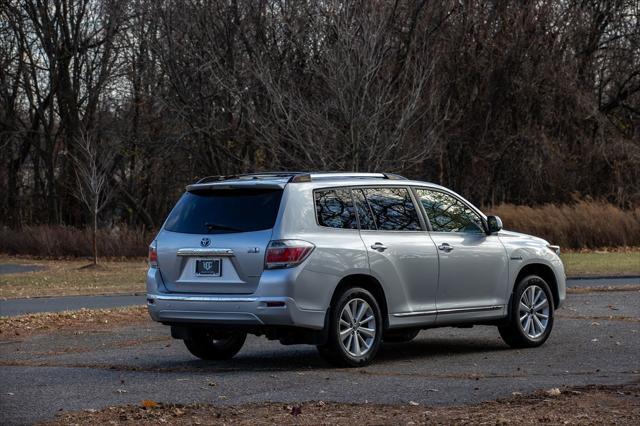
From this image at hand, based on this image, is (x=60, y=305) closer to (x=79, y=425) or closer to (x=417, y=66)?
(x=79, y=425)

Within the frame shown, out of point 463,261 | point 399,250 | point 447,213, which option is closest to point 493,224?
point 447,213

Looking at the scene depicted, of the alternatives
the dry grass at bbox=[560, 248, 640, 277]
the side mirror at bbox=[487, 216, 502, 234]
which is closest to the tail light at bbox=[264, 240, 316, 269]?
the side mirror at bbox=[487, 216, 502, 234]

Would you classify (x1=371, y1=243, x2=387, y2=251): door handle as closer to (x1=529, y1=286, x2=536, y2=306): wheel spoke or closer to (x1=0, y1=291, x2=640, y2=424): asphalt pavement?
(x1=0, y1=291, x2=640, y2=424): asphalt pavement

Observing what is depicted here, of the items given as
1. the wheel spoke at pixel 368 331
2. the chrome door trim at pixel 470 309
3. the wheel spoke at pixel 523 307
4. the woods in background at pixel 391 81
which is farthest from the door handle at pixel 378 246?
the woods in background at pixel 391 81

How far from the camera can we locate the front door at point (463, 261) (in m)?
→ 12.4

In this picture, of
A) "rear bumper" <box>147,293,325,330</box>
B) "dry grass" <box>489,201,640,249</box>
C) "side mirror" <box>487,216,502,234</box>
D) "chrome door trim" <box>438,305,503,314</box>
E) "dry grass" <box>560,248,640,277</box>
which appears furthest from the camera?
"dry grass" <box>489,201,640,249</box>

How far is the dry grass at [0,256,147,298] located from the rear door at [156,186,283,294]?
1338cm

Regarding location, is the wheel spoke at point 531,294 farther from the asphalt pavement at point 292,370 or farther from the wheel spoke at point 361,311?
the wheel spoke at point 361,311

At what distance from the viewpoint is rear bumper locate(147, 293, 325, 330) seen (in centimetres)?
1097

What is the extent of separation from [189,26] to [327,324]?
30.6m

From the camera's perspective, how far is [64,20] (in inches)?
1965

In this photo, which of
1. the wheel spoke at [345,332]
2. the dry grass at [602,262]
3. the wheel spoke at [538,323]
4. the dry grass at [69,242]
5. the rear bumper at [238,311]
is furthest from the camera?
the dry grass at [69,242]

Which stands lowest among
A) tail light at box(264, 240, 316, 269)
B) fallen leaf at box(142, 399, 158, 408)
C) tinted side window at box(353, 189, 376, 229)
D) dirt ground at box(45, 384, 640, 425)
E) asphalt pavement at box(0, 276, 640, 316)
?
dirt ground at box(45, 384, 640, 425)

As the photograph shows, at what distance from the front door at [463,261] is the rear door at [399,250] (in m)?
0.16
